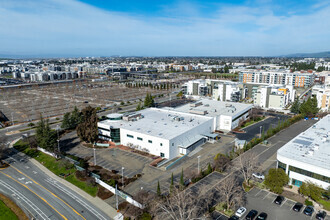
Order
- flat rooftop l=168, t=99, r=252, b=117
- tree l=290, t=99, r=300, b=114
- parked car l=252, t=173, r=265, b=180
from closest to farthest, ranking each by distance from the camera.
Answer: parked car l=252, t=173, r=265, b=180 → flat rooftop l=168, t=99, r=252, b=117 → tree l=290, t=99, r=300, b=114

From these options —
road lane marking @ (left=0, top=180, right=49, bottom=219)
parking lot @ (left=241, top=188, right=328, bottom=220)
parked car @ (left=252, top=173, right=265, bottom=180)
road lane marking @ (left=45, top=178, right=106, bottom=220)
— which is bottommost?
road lane marking @ (left=0, top=180, right=49, bottom=219)

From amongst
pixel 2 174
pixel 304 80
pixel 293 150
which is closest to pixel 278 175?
pixel 293 150

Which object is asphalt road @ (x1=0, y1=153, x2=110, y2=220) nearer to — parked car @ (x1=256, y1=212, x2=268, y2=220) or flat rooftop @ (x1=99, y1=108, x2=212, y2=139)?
flat rooftop @ (x1=99, y1=108, x2=212, y2=139)

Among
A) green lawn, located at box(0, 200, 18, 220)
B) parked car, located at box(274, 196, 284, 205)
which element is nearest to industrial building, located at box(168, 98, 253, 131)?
parked car, located at box(274, 196, 284, 205)

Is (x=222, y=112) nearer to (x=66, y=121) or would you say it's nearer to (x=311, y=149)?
(x=311, y=149)

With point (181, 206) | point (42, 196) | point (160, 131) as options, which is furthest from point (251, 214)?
point (42, 196)

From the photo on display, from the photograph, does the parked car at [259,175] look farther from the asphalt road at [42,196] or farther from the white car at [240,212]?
the asphalt road at [42,196]

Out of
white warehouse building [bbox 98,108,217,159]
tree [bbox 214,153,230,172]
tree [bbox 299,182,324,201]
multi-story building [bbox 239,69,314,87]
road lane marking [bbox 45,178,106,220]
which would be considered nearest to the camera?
road lane marking [bbox 45,178,106,220]

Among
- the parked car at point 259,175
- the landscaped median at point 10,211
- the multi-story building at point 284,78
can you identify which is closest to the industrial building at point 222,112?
the parked car at point 259,175
